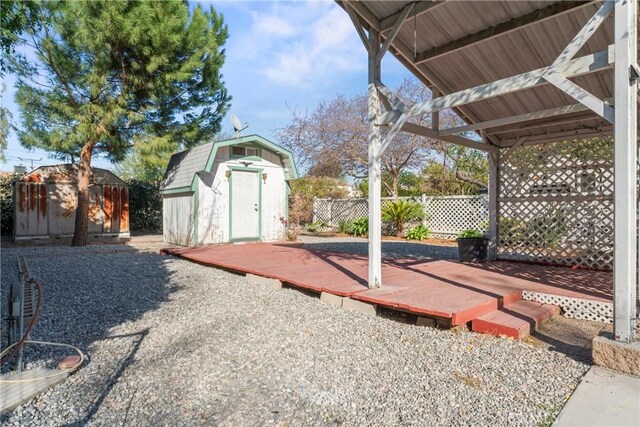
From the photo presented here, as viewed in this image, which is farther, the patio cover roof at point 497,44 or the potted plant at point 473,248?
the potted plant at point 473,248

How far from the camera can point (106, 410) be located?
83.2 inches

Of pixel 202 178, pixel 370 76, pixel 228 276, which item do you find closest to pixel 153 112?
pixel 202 178

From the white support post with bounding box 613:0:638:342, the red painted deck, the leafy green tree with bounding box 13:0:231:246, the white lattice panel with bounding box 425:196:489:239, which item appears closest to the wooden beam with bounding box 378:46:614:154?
the white support post with bounding box 613:0:638:342

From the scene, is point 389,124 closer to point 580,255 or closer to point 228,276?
Result: point 228,276

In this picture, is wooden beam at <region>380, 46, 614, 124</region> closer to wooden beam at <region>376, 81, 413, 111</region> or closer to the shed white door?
wooden beam at <region>376, 81, 413, 111</region>

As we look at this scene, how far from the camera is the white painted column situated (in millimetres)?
4199

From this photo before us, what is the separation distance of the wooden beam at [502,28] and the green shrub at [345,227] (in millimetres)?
10269

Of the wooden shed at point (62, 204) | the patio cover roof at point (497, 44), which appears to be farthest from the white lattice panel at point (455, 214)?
the wooden shed at point (62, 204)

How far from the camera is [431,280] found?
191 inches

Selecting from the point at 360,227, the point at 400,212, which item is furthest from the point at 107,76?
the point at 400,212

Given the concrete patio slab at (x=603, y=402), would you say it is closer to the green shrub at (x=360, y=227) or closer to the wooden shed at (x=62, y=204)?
the green shrub at (x=360, y=227)

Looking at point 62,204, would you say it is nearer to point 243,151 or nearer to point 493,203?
point 243,151

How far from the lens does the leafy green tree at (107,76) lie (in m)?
8.68

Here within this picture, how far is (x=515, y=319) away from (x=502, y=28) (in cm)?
307
